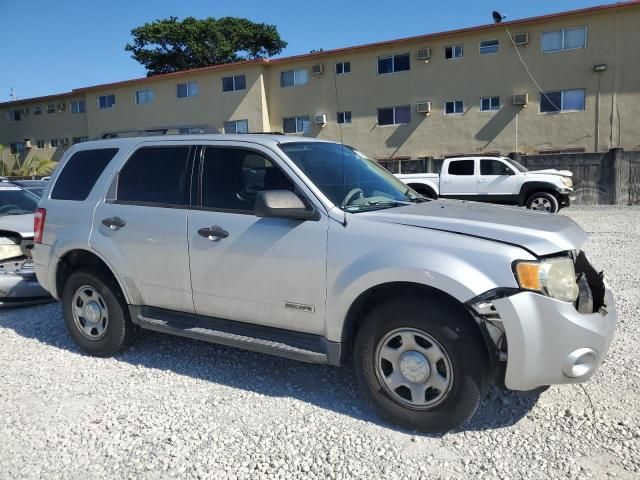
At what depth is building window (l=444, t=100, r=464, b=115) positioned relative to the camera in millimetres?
24500

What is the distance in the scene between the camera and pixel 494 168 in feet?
53.0

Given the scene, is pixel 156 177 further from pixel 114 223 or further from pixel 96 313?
pixel 96 313

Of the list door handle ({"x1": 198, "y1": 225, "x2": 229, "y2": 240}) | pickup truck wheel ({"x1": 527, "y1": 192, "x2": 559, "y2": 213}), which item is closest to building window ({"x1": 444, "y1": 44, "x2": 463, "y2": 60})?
pickup truck wheel ({"x1": 527, "y1": 192, "x2": 559, "y2": 213})

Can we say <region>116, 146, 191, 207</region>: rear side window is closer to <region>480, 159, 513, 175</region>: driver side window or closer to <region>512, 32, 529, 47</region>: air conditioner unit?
<region>480, 159, 513, 175</region>: driver side window

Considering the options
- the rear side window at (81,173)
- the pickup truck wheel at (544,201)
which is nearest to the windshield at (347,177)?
the rear side window at (81,173)

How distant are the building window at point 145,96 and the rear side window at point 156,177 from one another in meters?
30.3

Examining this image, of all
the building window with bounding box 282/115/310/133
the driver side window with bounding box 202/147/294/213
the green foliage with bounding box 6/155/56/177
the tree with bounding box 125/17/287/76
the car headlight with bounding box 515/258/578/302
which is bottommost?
the car headlight with bounding box 515/258/578/302

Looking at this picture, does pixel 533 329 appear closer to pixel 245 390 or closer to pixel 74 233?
pixel 245 390

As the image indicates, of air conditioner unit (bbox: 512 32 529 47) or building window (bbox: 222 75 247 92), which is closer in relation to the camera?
air conditioner unit (bbox: 512 32 529 47)

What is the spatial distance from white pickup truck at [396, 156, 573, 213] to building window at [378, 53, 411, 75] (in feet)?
34.2

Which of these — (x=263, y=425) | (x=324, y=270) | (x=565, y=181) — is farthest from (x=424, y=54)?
Answer: (x=263, y=425)

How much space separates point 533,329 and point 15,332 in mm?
5132

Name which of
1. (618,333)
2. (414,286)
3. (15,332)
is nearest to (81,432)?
(414,286)

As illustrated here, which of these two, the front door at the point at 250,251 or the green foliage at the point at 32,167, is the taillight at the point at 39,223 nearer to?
the front door at the point at 250,251
